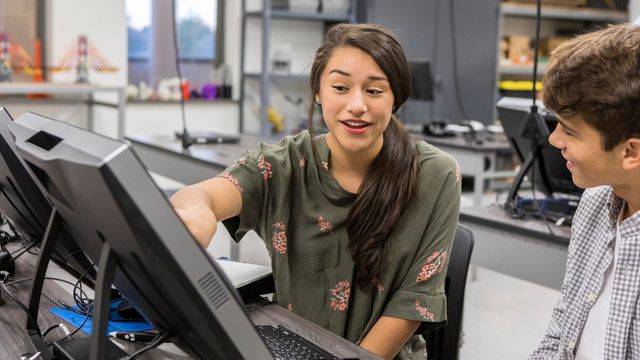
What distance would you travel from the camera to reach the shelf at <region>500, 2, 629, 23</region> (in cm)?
594

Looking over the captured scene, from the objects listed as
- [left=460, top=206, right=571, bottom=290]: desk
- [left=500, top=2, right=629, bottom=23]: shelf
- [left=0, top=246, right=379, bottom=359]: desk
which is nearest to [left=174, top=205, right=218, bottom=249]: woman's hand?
[left=0, top=246, right=379, bottom=359]: desk

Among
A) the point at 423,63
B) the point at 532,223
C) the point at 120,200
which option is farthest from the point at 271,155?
the point at 423,63

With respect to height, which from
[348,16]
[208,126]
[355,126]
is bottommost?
[208,126]

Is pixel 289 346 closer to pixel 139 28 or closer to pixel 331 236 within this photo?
pixel 331 236

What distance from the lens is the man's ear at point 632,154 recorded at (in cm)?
102

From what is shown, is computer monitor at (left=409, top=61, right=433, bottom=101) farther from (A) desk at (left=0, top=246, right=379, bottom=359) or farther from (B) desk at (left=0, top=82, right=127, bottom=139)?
(A) desk at (left=0, top=246, right=379, bottom=359)

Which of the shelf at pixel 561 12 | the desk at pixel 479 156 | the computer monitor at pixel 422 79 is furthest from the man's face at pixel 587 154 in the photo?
the shelf at pixel 561 12

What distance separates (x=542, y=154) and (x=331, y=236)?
3.77ft

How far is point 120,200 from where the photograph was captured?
0.64 metres

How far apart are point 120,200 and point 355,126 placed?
742 millimetres

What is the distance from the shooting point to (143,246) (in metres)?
0.66

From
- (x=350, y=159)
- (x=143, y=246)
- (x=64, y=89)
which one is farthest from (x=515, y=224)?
(x=64, y=89)

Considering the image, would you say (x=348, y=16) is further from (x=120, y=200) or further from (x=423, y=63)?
(x=120, y=200)

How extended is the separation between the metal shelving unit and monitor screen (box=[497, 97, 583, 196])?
10.6ft
